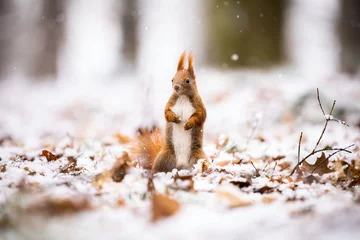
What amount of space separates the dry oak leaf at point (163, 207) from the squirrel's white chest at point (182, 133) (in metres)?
0.90

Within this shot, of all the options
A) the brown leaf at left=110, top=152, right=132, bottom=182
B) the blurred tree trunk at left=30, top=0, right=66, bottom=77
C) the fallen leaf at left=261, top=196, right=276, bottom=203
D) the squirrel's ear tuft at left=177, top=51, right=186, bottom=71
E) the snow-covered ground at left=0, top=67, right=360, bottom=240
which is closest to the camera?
the snow-covered ground at left=0, top=67, right=360, bottom=240

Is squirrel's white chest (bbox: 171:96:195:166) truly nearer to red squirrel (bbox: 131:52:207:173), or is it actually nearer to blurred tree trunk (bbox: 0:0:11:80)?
red squirrel (bbox: 131:52:207:173)

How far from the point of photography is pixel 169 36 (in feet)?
51.6

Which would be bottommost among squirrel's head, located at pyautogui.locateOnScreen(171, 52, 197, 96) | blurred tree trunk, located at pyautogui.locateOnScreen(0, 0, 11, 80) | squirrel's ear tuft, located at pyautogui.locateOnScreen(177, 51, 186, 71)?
blurred tree trunk, located at pyautogui.locateOnScreen(0, 0, 11, 80)

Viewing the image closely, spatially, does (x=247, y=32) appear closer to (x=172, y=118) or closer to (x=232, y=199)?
(x=172, y=118)

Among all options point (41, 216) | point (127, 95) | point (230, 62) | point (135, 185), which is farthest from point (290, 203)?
point (230, 62)

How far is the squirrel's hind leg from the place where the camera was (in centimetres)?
253

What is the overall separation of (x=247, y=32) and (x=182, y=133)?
7063 mm

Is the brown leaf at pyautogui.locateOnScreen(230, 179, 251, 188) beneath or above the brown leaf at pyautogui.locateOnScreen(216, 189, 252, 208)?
beneath

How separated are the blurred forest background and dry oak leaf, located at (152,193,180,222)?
7913mm

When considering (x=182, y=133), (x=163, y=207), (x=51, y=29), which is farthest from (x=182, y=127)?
(x=51, y=29)

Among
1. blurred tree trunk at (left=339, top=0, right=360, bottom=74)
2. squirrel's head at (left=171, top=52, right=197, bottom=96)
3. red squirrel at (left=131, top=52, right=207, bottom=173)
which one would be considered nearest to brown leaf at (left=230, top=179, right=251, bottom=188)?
red squirrel at (left=131, top=52, right=207, bottom=173)

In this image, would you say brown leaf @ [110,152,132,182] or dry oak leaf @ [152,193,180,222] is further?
brown leaf @ [110,152,132,182]

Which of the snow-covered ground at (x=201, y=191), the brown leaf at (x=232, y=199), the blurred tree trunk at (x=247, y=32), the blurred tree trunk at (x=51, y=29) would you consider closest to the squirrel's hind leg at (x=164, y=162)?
the snow-covered ground at (x=201, y=191)
